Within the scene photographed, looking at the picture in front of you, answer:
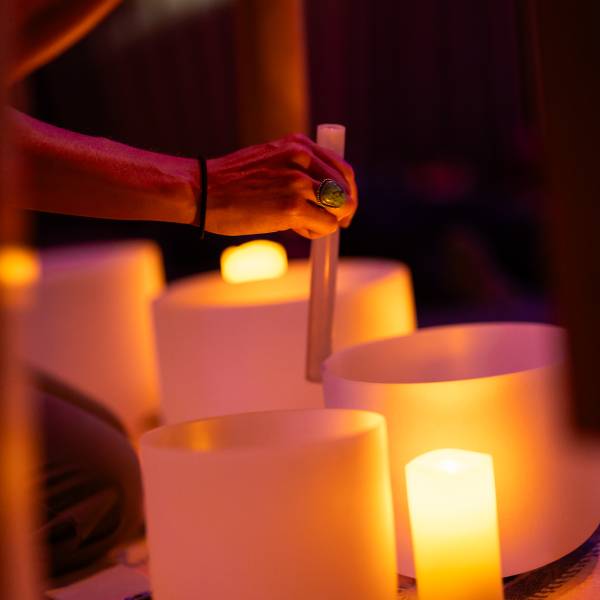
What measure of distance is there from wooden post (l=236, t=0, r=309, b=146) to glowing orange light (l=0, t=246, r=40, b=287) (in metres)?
1.14

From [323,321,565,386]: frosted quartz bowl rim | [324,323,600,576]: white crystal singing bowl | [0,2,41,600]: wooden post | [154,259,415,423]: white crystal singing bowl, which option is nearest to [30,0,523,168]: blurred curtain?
[154,259,415,423]: white crystal singing bowl

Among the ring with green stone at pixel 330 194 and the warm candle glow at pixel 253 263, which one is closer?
the ring with green stone at pixel 330 194

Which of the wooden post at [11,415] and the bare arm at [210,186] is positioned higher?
the bare arm at [210,186]

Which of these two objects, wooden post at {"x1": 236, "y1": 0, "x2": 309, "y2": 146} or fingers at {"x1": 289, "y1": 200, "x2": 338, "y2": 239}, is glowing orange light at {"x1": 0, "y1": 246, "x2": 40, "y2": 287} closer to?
fingers at {"x1": 289, "y1": 200, "x2": 338, "y2": 239}

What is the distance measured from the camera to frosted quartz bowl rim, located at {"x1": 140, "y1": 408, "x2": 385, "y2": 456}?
2.97 ft

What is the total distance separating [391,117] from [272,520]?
3.21 meters

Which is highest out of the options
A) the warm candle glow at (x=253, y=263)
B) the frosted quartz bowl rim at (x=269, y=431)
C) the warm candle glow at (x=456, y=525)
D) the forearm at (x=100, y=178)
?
the forearm at (x=100, y=178)

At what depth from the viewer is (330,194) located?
3.71ft

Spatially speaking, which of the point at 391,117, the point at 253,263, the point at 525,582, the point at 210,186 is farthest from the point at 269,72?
the point at 391,117

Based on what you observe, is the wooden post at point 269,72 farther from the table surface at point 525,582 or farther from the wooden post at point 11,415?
the wooden post at point 11,415

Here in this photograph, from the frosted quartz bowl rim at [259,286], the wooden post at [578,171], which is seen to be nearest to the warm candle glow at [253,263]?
the frosted quartz bowl rim at [259,286]

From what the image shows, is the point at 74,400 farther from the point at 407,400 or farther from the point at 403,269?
the point at 407,400

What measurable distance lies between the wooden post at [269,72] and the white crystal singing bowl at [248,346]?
414mm

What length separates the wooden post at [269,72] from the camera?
1.71 meters
